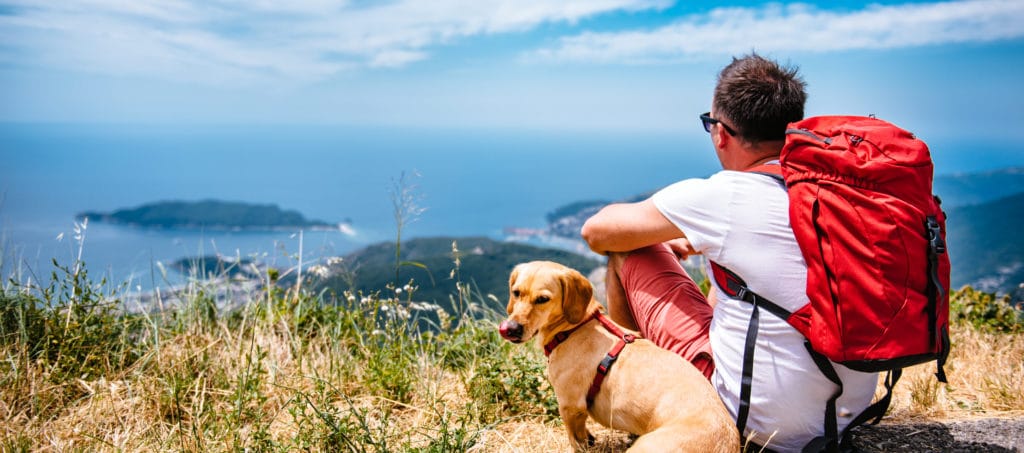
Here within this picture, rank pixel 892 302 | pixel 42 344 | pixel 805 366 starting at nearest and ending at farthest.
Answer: pixel 892 302, pixel 805 366, pixel 42 344

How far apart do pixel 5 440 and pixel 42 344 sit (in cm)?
121

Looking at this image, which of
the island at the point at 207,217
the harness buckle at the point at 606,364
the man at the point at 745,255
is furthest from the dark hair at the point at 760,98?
the island at the point at 207,217

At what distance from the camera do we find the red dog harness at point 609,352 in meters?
2.59

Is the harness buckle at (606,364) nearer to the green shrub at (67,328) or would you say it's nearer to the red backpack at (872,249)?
the red backpack at (872,249)

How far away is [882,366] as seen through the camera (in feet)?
6.46

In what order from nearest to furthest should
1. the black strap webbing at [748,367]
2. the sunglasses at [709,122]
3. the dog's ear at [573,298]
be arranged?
the black strap webbing at [748,367]
the sunglasses at [709,122]
the dog's ear at [573,298]

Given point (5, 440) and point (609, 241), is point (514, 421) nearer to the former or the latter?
point (609, 241)

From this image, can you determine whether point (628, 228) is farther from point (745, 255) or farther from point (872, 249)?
point (872, 249)

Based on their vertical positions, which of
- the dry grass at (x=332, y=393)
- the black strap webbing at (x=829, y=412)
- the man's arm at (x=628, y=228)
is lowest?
the dry grass at (x=332, y=393)

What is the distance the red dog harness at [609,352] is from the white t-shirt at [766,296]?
0.47 meters

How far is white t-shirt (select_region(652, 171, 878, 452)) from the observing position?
2166 mm

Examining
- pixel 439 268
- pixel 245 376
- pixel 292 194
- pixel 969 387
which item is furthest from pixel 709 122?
pixel 292 194

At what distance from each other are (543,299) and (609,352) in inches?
15.7

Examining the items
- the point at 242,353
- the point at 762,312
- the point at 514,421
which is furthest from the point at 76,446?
the point at 762,312
